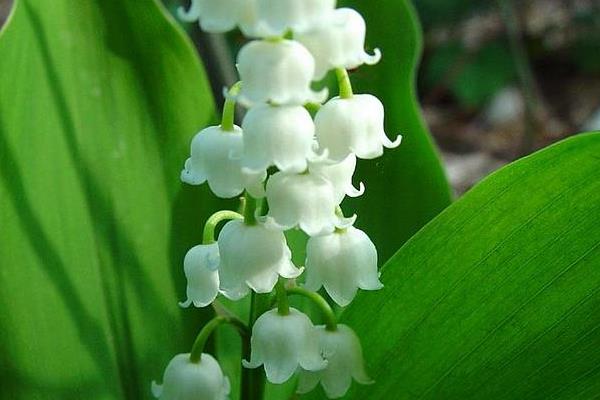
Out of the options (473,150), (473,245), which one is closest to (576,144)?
(473,245)

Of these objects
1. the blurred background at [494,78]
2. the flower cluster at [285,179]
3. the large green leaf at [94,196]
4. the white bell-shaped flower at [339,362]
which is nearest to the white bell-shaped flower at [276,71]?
the flower cluster at [285,179]

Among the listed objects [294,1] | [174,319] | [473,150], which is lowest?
[473,150]

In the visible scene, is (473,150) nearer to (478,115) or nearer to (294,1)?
(478,115)

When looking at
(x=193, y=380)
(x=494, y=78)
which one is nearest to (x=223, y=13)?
(x=193, y=380)

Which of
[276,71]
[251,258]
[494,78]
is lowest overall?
[494,78]

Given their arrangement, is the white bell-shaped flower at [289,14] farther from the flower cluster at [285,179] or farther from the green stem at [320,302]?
the green stem at [320,302]

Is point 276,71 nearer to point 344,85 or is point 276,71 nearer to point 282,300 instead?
point 344,85
